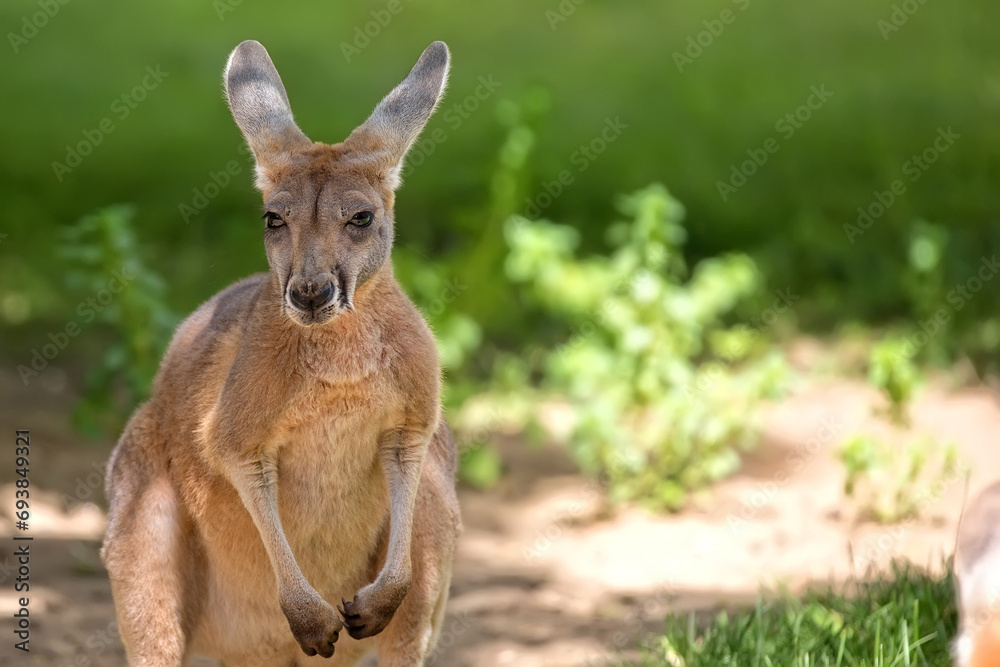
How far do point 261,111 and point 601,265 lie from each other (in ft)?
9.29

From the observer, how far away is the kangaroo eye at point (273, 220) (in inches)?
120

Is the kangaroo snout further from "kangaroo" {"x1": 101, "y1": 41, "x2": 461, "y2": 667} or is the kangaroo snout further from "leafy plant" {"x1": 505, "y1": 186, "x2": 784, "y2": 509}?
"leafy plant" {"x1": 505, "y1": 186, "x2": 784, "y2": 509}

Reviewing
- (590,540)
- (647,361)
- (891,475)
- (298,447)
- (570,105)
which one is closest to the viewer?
(298,447)

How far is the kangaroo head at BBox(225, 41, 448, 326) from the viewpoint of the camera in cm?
A: 295

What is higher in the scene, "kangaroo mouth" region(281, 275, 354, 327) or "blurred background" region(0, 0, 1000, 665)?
"blurred background" region(0, 0, 1000, 665)

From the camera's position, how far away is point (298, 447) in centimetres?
316

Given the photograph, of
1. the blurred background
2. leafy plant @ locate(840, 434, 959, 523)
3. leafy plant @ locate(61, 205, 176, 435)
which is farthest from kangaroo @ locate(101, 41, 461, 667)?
leafy plant @ locate(840, 434, 959, 523)

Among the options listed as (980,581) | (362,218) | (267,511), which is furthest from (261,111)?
(980,581)

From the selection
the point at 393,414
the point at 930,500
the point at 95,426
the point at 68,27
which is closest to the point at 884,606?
the point at 930,500

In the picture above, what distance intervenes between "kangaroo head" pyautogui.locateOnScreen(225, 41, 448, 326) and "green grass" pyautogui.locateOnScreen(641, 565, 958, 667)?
156 centimetres

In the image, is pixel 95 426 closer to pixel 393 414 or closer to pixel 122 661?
pixel 122 661

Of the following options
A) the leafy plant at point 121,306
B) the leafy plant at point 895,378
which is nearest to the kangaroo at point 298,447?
the leafy plant at point 121,306

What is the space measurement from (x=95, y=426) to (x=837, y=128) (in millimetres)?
5702

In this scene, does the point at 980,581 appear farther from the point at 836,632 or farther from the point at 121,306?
the point at 121,306
